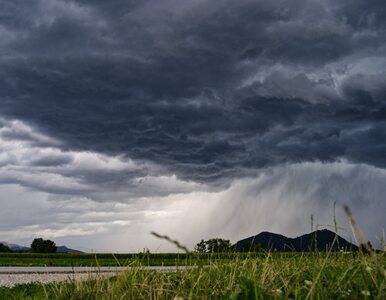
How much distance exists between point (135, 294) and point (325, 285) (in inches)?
94.9

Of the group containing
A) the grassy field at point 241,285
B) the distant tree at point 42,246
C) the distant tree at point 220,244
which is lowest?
the grassy field at point 241,285

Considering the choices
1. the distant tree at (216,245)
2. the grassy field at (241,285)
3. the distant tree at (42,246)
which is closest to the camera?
the grassy field at (241,285)

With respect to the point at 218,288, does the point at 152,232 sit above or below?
above

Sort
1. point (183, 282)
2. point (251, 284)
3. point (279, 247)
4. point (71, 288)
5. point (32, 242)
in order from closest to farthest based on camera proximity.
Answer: point (251, 284), point (183, 282), point (71, 288), point (279, 247), point (32, 242)

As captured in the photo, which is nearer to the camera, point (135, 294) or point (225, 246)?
point (135, 294)

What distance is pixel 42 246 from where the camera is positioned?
4322 cm

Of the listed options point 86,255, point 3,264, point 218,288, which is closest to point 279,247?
point 218,288

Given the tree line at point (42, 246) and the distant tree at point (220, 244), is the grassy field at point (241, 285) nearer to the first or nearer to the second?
the distant tree at point (220, 244)

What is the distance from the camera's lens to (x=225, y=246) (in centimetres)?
1068

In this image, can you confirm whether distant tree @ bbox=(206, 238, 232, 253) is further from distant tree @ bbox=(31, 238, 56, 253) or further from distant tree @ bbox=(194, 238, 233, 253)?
distant tree @ bbox=(31, 238, 56, 253)

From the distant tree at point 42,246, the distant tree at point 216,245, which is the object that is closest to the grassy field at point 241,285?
the distant tree at point 216,245

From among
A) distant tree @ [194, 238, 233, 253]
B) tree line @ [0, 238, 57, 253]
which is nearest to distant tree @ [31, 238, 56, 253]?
tree line @ [0, 238, 57, 253]

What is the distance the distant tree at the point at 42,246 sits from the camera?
141ft

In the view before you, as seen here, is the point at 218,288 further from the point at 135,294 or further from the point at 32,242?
the point at 32,242
